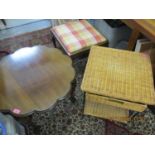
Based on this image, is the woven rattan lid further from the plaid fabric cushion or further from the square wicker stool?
the plaid fabric cushion

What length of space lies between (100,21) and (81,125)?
100 centimetres

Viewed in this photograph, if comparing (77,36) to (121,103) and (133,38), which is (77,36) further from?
(121,103)

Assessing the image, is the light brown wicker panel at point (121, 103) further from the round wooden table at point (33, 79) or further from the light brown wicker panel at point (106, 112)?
the light brown wicker panel at point (106, 112)

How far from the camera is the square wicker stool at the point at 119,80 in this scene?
114 centimetres

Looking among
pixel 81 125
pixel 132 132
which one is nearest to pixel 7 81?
pixel 81 125

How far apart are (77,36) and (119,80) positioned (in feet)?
2.12

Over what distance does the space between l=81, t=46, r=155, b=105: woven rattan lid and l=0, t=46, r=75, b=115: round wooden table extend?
0.17 m

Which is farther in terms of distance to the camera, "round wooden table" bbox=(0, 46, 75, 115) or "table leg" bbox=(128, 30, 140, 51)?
"table leg" bbox=(128, 30, 140, 51)

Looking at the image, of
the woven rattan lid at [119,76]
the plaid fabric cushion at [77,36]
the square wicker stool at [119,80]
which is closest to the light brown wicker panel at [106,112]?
the square wicker stool at [119,80]

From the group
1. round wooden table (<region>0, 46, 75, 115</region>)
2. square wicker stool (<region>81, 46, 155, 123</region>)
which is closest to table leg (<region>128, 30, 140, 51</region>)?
square wicker stool (<region>81, 46, 155, 123</region>)

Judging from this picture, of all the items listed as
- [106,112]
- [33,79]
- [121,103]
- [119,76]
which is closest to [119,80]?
[119,76]

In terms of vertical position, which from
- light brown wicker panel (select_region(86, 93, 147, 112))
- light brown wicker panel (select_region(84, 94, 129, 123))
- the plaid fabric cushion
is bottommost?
light brown wicker panel (select_region(84, 94, 129, 123))

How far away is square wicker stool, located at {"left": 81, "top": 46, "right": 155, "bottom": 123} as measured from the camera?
1136mm

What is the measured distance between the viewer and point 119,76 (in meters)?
1.22
